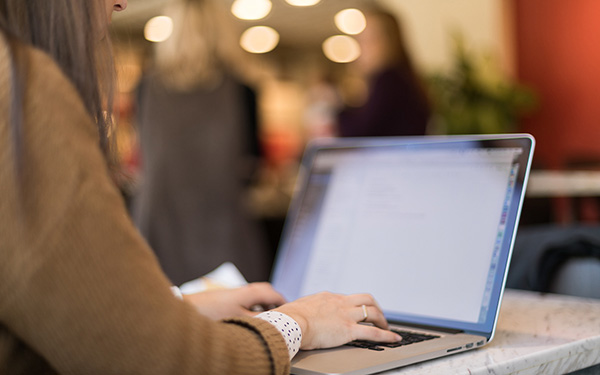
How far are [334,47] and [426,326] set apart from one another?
8.99 meters

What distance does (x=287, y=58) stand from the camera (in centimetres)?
1005

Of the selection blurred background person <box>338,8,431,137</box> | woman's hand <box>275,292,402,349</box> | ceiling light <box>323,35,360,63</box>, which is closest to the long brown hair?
woman's hand <box>275,292,402,349</box>

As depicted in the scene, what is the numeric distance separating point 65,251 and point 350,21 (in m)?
7.76

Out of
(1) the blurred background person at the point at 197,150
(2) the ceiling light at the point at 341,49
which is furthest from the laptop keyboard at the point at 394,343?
(2) the ceiling light at the point at 341,49

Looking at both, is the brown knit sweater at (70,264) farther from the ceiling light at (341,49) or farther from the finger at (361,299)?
the ceiling light at (341,49)

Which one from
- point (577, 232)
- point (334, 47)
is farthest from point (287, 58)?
point (577, 232)

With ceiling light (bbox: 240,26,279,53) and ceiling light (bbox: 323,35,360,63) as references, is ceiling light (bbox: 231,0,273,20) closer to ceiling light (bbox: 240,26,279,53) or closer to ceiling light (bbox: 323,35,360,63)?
ceiling light (bbox: 240,26,279,53)

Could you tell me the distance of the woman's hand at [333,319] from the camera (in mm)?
772

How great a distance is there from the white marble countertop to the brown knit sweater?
277mm

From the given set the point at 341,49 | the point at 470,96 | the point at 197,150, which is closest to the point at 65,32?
the point at 197,150

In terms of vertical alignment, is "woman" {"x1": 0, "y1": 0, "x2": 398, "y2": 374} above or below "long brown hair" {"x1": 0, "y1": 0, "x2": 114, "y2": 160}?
below

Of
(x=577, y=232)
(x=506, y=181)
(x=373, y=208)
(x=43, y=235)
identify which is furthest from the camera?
(x=577, y=232)

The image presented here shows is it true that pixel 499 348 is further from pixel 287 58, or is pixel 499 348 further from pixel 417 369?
pixel 287 58

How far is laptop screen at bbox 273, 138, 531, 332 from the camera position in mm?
900
